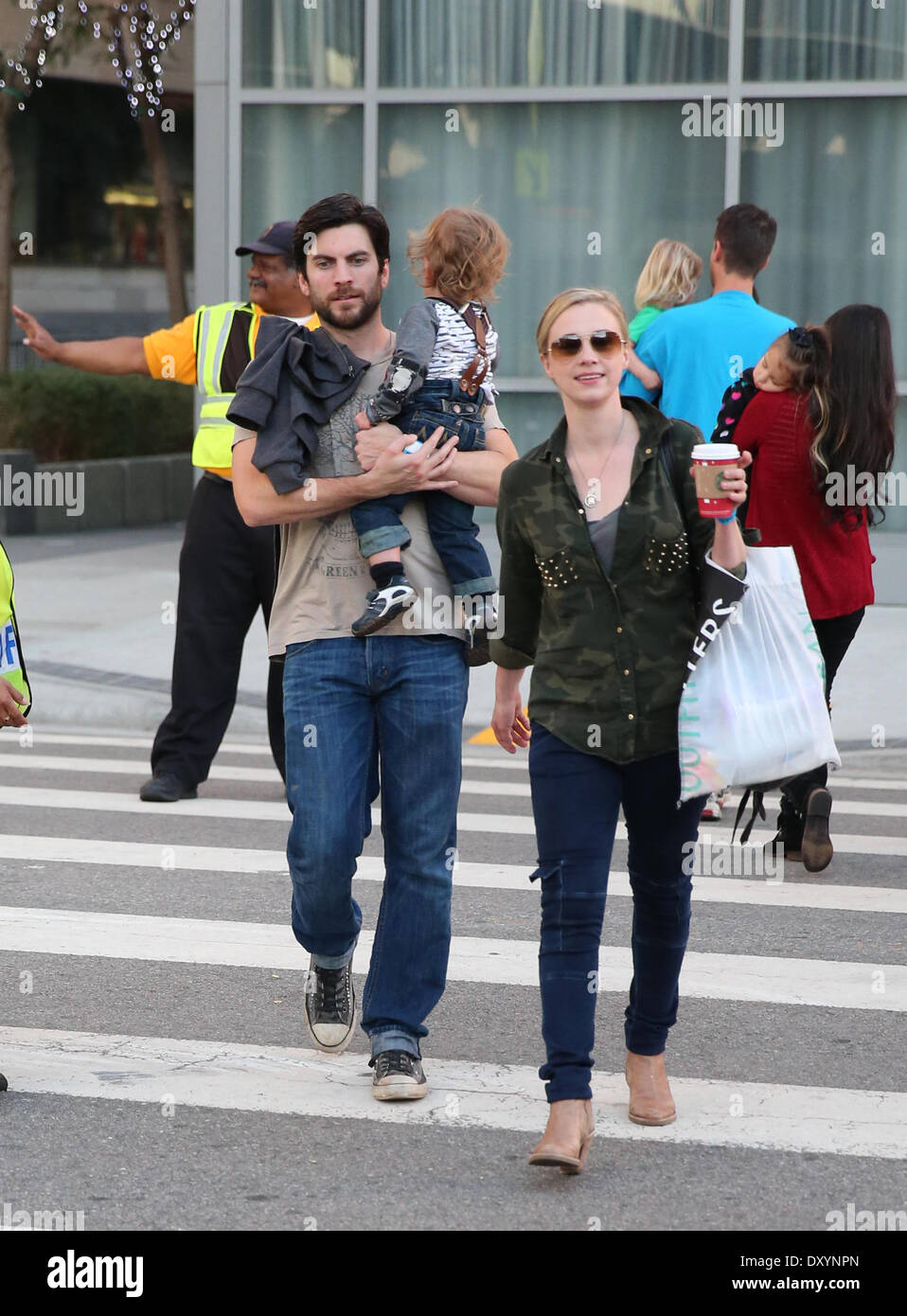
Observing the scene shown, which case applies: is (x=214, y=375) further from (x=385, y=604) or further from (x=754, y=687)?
(x=754, y=687)

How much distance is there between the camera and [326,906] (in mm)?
4516

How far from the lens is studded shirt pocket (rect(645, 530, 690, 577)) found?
13.3 feet

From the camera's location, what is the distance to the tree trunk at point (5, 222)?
25.0 metres

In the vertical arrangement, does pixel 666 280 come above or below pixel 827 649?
above

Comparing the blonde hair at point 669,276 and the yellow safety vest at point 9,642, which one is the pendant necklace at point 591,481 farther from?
the blonde hair at point 669,276

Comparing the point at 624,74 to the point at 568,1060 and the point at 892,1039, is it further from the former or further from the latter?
the point at 568,1060

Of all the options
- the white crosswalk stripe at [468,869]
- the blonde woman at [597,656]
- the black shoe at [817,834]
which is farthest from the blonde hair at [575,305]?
the black shoe at [817,834]

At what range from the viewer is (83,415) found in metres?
19.1

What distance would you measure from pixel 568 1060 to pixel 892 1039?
1.33 m

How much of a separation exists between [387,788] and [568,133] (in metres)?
10.3

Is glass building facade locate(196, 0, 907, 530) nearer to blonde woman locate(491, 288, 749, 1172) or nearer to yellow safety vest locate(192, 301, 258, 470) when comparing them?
yellow safety vest locate(192, 301, 258, 470)

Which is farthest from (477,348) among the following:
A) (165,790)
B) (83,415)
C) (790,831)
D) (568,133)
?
(83,415)

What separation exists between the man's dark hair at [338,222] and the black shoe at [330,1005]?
5.51 ft

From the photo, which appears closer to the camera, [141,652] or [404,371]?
[404,371]
